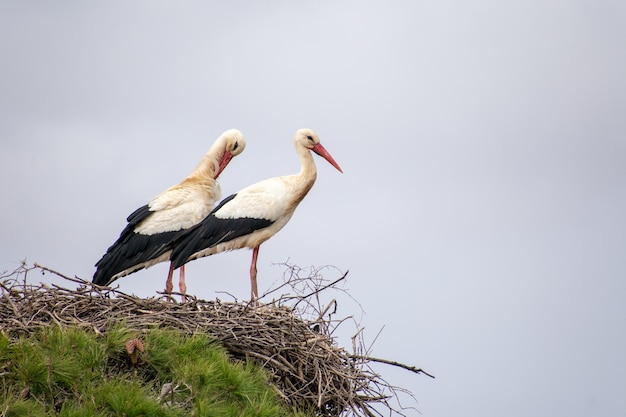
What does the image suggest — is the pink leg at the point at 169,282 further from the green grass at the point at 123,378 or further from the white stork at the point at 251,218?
the green grass at the point at 123,378

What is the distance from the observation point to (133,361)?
11.1m

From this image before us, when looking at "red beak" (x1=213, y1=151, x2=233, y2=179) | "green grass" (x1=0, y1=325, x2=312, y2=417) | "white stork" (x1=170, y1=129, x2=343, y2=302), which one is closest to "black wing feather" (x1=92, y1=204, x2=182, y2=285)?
"white stork" (x1=170, y1=129, x2=343, y2=302)

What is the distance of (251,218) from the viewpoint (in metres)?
14.2

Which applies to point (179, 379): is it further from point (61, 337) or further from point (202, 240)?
point (202, 240)

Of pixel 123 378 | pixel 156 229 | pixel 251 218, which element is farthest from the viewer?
pixel 156 229

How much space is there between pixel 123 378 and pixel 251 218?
3.79m

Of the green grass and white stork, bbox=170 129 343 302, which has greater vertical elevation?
white stork, bbox=170 129 343 302

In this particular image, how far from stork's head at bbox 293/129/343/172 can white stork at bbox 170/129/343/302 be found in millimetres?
92


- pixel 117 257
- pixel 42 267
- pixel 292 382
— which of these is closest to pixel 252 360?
pixel 292 382

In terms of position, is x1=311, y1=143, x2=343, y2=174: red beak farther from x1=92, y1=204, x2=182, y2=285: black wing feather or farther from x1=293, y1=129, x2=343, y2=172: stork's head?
x1=92, y1=204, x2=182, y2=285: black wing feather

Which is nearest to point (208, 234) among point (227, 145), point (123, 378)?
point (227, 145)

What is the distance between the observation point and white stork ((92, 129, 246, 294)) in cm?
1432

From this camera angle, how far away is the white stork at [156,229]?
1432 centimetres

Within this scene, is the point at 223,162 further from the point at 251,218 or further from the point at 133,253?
the point at 133,253
